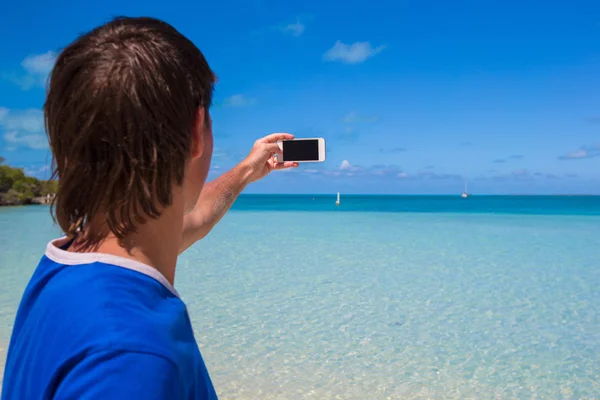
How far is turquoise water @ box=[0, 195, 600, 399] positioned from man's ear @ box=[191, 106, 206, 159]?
25.0 inches

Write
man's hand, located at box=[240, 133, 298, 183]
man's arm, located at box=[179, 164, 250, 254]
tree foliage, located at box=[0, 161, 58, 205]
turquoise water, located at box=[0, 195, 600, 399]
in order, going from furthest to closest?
1. tree foliage, located at box=[0, 161, 58, 205]
2. turquoise water, located at box=[0, 195, 600, 399]
3. man's hand, located at box=[240, 133, 298, 183]
4. man's arm, located at box=[179, 164, 250, 254]


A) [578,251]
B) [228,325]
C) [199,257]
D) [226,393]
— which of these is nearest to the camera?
[226,393]

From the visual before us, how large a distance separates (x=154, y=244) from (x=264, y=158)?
1321mm

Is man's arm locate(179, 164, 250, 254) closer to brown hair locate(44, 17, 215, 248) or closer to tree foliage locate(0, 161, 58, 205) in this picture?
brown hair locate(44, 17, 215, 248)

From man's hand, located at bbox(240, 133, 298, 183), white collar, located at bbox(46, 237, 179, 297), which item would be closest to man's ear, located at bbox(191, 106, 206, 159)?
white collar, located at bbox(46, 237, 179, 297)

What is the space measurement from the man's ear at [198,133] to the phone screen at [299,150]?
1.30 meters

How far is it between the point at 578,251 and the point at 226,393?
1217 centimetres

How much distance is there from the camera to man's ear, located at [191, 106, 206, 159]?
792 mm

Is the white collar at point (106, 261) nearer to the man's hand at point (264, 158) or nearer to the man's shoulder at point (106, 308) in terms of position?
the man's shoulder at point (106, 308)

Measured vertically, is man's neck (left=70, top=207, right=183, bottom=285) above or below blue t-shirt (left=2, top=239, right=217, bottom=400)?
above

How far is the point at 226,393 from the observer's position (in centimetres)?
435

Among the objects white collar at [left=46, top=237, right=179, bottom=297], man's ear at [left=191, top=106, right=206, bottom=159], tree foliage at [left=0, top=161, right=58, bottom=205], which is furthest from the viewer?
tree foliage at [left=0, top=161, right=58, bottom=205]

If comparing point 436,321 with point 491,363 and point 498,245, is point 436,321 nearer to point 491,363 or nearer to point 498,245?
point 491,363

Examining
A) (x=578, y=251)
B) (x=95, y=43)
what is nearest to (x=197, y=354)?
(x=95, y=43)
